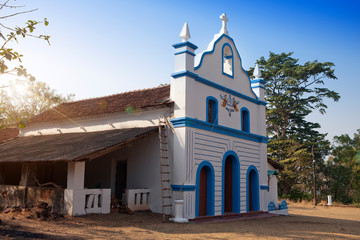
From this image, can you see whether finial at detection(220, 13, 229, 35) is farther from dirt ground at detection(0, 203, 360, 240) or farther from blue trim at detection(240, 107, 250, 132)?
dirt ground at detection(0, 203, 360, 240)

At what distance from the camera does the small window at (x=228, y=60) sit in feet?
57.9

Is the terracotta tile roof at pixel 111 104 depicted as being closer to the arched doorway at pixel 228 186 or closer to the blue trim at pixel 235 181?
the blue trim at pixel 235 181

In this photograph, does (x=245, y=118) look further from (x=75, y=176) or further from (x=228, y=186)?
(x=75, y=176)

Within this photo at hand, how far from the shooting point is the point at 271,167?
2211cm

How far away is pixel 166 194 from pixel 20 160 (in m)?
5.83

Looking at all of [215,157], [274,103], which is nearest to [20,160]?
[215,157]

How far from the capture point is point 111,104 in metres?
18.1

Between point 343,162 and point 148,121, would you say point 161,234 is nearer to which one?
point 148,121

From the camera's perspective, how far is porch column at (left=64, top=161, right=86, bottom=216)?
11.8 m

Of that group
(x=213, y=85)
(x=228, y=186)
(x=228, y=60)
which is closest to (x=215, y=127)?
(x=213, y=85)

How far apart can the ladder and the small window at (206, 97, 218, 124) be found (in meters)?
2.25

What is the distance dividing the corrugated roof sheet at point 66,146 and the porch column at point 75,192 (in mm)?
555

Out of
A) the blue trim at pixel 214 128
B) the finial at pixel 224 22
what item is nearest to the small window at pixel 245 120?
the blue trim at pixel 214 128

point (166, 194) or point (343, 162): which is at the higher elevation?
point (343, 162)
